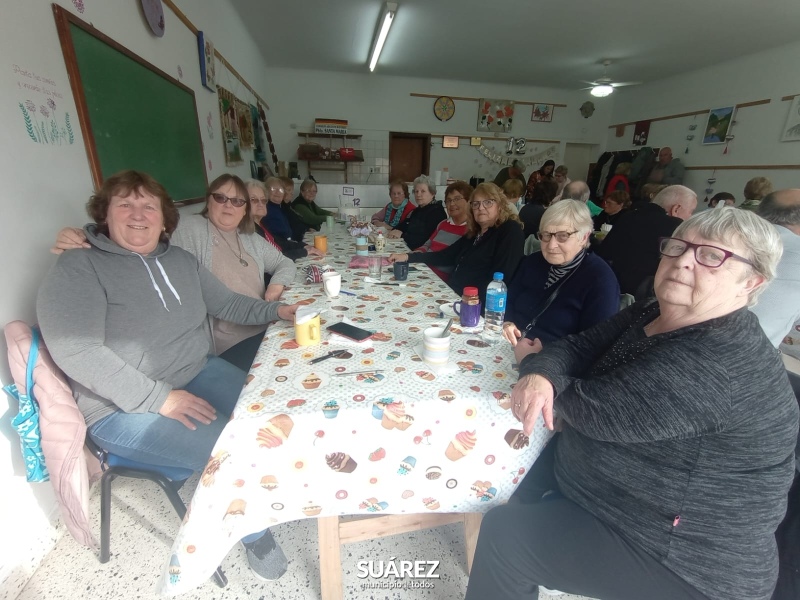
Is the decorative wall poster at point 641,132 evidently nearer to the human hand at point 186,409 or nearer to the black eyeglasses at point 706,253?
the black eyeglasses at point 706,253

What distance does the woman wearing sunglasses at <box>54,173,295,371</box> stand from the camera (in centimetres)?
175

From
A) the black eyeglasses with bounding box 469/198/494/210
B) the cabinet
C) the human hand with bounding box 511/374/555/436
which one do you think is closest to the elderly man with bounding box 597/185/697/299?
the black eyeglasses with bounding box 469/198/494/210

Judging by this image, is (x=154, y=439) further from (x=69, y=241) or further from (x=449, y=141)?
(x=449, y=141)

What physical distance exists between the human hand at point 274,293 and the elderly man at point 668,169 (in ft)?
24.4

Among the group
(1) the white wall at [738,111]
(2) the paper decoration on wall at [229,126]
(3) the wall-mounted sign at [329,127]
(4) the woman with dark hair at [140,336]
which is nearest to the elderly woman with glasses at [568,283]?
(4) the woman with dark hair at [140,336]

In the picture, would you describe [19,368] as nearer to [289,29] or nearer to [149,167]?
[149,167]

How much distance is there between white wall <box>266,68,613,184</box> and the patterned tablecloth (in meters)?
6.97

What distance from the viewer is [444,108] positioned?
7.28 metres

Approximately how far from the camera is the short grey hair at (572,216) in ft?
4.74

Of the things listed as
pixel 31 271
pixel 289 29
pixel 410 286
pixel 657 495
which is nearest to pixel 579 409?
pixel 657 495

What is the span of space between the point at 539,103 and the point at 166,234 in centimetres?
839

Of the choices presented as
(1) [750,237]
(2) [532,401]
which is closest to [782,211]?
(1) [750,237]

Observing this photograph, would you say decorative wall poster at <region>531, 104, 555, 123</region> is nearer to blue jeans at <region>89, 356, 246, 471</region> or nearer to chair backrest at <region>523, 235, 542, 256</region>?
chair backrest at <region>523, 235, 542, 256</region>

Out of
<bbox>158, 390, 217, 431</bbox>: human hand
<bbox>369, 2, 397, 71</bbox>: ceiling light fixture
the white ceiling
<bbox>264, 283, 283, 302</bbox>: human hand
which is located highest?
the white ceiling
